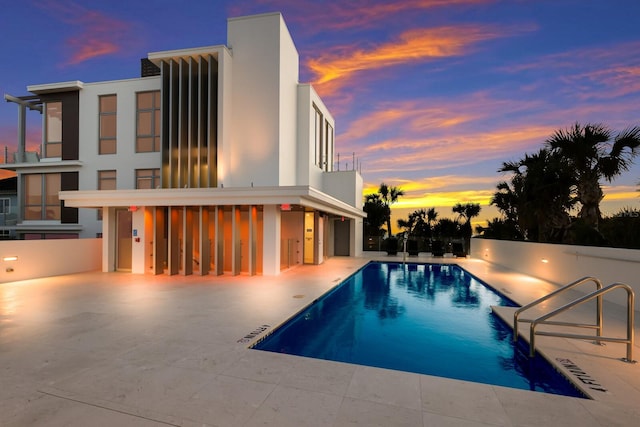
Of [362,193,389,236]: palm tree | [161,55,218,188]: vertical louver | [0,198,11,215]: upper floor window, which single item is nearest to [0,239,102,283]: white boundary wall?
[161,55,218,188]: vertical louver

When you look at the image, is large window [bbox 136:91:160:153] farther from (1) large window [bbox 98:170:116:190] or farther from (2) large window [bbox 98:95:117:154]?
(1) large window [bbox 98:170:116:190]

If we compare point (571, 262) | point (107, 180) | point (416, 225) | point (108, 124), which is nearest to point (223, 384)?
point (571, 262)

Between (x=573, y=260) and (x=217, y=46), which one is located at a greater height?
(x=217, y=46)

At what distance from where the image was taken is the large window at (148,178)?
15.9 metres

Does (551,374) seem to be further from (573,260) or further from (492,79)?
(492,79)

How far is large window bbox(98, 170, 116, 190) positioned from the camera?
645 inches

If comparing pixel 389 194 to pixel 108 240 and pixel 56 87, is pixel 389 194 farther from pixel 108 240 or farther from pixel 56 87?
pixel 56 87

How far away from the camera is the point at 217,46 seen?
14.1 m

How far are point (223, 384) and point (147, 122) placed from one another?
51.6ft

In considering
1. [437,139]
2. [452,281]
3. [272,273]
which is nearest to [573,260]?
[452,281]

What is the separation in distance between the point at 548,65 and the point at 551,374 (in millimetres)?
13247

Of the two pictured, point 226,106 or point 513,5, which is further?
point 226,106

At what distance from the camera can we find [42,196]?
1745 cm

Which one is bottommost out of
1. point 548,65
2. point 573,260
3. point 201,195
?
point 573,260
